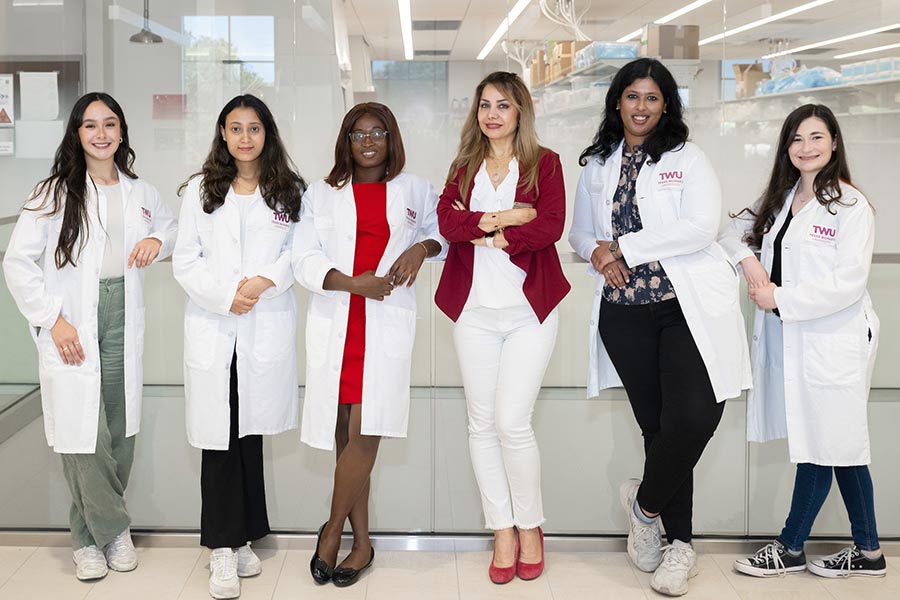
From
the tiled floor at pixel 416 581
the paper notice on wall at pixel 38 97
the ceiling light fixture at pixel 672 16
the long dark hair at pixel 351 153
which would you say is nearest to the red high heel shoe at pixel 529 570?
the tiled floor at pixel 416 581

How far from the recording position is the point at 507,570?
10.3ft

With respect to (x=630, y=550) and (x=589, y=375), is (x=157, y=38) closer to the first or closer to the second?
(x=589, y=375)

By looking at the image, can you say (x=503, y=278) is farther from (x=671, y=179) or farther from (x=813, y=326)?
(x=813, y=326)

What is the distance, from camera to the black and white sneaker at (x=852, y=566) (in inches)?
126

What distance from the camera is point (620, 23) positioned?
4207 millimetres

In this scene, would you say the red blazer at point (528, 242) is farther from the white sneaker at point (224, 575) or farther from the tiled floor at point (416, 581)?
the white sneaker at point (224, 575)

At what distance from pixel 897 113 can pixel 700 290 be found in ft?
6.53

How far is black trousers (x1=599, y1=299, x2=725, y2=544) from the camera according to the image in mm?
2920

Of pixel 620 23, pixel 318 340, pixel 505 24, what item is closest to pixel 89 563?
pixel 318 340

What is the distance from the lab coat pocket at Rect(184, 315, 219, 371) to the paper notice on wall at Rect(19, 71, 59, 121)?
149cm

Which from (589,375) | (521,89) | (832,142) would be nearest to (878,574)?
(589,375)

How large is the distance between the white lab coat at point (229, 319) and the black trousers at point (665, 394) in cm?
103

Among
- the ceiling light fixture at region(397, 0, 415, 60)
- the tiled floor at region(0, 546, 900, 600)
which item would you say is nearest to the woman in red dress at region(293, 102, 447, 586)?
the tiled floor at region(0, 546, 900, 600)

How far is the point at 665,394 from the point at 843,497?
0.74 meters
